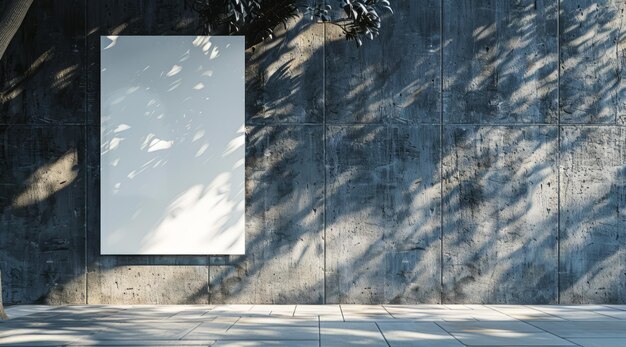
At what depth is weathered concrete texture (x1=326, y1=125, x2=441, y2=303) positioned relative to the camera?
9383 mm

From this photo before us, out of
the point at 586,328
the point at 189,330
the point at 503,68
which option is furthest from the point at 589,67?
the point at 189,330

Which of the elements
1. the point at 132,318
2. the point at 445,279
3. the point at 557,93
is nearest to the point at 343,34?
the point at 557,93

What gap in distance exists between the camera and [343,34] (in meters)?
9.47

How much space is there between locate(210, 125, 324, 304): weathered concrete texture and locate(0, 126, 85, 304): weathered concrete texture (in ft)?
6.96

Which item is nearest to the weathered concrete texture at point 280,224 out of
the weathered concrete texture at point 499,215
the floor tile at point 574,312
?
the weathered concrete texture at point 499,215

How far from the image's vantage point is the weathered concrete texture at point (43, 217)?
9430 mm

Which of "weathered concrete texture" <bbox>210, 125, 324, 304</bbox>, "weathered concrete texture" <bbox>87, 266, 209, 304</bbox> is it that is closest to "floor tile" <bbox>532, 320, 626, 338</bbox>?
"weathered concrete texture" <bbox>210, 125, 324, 304</bbox>

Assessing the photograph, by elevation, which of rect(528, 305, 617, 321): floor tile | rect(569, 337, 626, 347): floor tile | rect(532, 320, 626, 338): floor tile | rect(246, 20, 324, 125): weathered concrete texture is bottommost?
rect(528, 305, 617, 321): floor tile

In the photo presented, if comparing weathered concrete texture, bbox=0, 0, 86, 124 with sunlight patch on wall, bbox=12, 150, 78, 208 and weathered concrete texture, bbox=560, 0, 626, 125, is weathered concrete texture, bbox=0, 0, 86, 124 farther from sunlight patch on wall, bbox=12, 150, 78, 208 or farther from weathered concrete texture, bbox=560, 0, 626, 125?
weathered concrete texture, bbox=560, 0, 626, 125

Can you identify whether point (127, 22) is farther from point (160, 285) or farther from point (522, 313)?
point (522, 313)

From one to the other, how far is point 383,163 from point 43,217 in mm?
5060

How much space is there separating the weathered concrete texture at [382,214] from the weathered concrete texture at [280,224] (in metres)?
0.22

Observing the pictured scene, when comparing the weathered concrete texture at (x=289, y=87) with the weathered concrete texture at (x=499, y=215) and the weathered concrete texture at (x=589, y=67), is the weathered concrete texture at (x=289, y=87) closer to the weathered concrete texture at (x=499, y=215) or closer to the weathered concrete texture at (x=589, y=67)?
the weathered concrete texture at (x=499, y=215)

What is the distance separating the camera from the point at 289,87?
9477 millimetres
